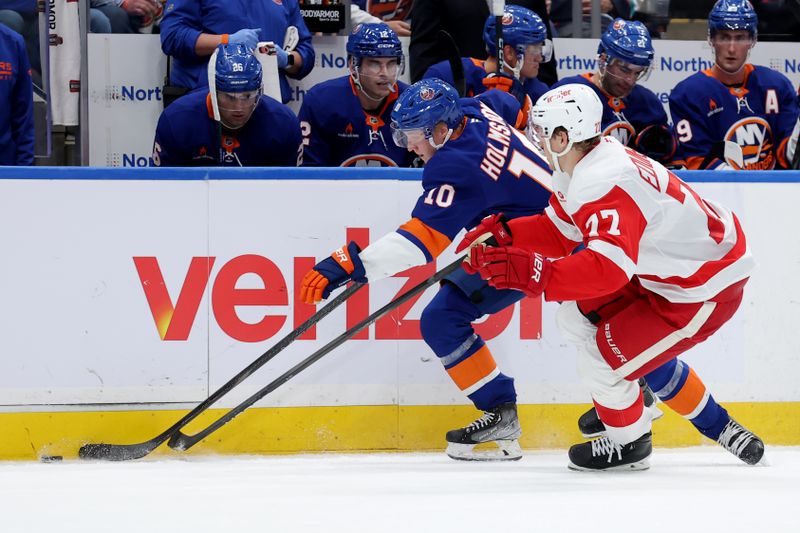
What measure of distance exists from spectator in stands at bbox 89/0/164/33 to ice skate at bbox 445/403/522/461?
7.76 ft

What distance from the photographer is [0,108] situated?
15.1 feet

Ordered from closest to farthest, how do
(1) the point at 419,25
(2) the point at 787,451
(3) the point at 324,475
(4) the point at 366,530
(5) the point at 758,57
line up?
(4) the point at 366,530 → (3) the point at 324,475 → (2) the point at 787,451 → (1) the point at 419,25 → (5) the point at 758,57

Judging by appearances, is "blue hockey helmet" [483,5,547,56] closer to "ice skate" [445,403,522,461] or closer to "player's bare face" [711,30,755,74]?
"player's bare face" [711,30,755,74]

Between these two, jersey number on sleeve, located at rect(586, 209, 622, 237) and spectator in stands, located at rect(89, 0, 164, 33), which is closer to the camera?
jersey number on sleeve, located at rect(586, 209, 622, 237)

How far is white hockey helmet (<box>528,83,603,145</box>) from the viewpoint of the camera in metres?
3.31

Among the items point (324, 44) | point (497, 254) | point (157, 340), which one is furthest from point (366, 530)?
point (324, 44)

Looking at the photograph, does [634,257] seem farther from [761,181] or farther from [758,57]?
[758,57]

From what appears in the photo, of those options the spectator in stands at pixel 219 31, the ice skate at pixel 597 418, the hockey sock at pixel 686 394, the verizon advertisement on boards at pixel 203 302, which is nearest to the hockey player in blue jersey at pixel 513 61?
the spectator in stands at pixel 219 31

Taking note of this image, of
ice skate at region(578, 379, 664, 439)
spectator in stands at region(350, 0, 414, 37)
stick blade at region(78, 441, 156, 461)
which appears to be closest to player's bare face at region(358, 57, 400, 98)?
spectator in stands at region(350, 0, 414, 37)

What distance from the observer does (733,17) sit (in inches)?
198

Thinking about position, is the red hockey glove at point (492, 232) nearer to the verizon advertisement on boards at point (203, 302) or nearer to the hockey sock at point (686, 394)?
the verizon advertisement on boards at point (203, 302)

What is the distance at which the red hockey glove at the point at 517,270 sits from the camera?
314 centimetres

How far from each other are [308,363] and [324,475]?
45 centimetres

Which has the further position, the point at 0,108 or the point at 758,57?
the point at 758,57
